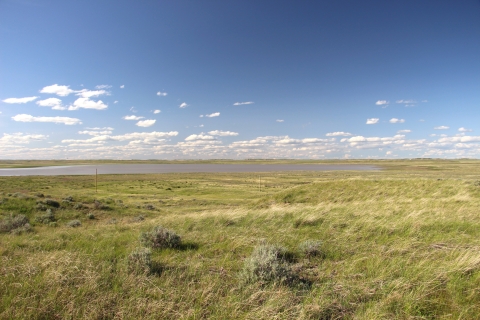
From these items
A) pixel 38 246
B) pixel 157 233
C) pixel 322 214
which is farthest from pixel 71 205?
pixel 322 214

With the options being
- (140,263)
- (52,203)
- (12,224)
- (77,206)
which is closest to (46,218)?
(52,203)

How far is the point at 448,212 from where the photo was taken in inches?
341

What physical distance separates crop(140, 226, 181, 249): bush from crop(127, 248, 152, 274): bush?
1297 millimetres

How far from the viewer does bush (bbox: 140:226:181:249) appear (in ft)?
Answer: 20.7

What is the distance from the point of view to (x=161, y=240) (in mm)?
6422

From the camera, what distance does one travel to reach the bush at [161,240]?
631 centimetres

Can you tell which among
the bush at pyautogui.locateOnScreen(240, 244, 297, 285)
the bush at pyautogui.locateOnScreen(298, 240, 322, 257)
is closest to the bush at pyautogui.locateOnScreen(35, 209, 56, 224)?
the bush at pyautogui.locateOnScreen(240, 244, 297, 285)

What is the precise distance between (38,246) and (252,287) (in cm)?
630

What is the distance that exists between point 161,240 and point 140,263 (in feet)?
5.59

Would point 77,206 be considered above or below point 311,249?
below

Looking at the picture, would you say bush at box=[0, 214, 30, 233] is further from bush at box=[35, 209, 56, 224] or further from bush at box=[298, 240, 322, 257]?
bush at box=[298, 240, 322, 257]

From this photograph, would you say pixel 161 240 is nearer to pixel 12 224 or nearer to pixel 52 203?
pixel 12 224

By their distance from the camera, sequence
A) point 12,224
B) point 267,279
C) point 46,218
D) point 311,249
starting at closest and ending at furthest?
point 267,279 → point 311,249 → point 12,224 → point 46,218

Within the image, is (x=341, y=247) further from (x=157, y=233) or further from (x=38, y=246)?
(x=38, y=246)
